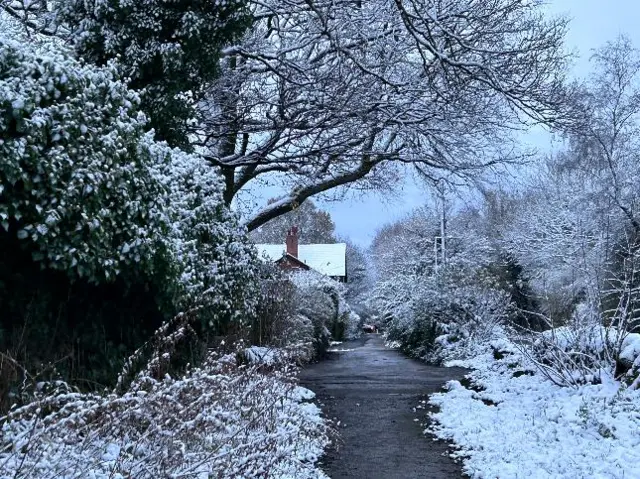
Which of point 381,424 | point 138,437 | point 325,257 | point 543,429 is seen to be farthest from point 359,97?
point 325,257

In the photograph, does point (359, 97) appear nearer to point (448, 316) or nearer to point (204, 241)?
point (204, 241)

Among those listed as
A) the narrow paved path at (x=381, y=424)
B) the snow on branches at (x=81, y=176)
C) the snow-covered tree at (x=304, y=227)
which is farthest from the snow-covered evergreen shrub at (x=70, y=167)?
the snow-covered tree at (x=304, y=227)

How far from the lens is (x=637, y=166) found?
1906 cm

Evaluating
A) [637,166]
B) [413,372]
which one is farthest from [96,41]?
[637,166]

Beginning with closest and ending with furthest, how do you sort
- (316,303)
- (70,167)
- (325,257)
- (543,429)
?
(70,167)
(543,429)
(316,303)
(325,257)

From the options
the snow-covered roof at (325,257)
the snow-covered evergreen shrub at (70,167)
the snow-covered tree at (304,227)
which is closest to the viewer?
the snow-covered evergreen shrub at (70,167)

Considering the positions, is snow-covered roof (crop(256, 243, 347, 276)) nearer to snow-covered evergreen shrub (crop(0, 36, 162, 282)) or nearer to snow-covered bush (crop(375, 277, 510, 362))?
snow-covered bush (crop(375, 277, 510, 362))

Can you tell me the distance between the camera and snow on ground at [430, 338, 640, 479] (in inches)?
196

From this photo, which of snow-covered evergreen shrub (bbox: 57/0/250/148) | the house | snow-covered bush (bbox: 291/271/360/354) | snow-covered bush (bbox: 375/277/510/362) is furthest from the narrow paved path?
the house

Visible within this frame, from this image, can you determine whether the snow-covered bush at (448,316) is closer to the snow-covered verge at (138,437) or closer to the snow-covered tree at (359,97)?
the snow-covered tree at (359,97)

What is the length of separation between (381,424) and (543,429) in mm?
1899

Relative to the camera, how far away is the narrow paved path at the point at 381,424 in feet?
17.7

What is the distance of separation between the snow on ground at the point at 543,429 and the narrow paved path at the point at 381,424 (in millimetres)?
312

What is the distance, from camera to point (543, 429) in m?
6.14
